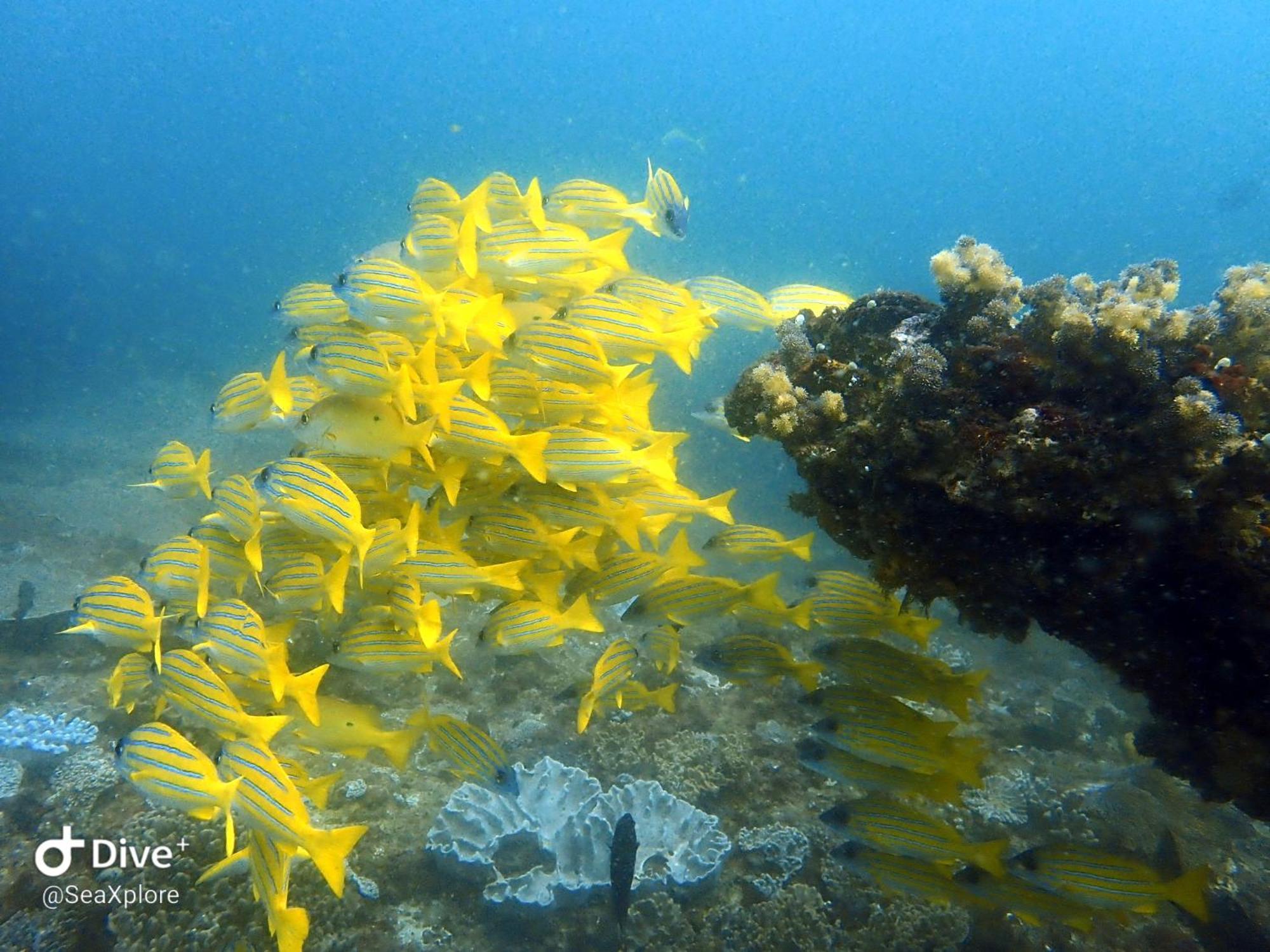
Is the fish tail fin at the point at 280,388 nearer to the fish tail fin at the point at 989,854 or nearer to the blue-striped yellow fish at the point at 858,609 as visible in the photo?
the blue-striped yellow fish at the point at 858,609

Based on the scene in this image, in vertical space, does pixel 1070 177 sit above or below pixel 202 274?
above

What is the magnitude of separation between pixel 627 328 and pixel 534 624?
5.69ft

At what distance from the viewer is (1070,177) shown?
103 meters

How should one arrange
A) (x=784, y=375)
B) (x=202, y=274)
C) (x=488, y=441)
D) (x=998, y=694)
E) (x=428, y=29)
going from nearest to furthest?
(x=488, y=441)
(x=784, y=375)
(x=998, y=694)
(x=202, y=274)
(x=428, y=29)

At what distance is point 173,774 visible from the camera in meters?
2.85

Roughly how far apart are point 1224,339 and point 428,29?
134 m

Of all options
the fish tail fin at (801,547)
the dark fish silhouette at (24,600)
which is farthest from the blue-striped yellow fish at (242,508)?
the dark fish silhouette at (24,600)

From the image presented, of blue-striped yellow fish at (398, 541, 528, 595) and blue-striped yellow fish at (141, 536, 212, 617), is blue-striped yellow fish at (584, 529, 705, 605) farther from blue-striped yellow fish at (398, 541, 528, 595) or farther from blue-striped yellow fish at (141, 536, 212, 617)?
blue-striped yellow fish at (141, 536, 212, 617)

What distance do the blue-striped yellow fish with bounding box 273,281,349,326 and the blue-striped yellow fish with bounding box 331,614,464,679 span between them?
199 centimetres

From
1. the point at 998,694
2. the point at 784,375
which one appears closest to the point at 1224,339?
the point at 784,375

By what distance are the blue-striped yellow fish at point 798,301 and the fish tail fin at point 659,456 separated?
88.9 inches

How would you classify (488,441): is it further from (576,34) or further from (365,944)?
(576,34)

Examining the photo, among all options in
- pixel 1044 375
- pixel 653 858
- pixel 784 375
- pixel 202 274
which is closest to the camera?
pixel 1044 375

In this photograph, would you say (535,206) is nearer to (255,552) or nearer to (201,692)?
(255,552)
